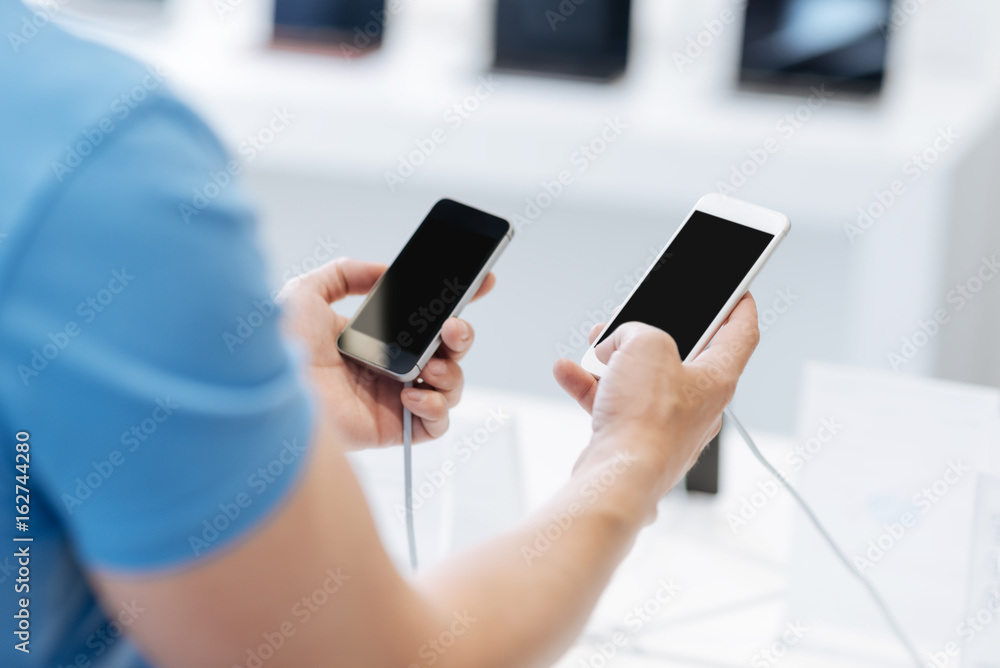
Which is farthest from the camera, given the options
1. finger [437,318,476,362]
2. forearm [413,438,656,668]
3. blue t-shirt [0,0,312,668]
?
finger [437,318,476,362]

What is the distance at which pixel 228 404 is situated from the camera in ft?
1.03

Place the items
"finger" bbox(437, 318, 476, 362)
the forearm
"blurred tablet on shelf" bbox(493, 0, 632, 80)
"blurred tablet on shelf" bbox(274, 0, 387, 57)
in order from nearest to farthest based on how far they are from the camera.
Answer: the forearm → "finger" bbox(437, 318, 476, 362) → "blurred tablet on shelf" bbox(493, 0, 632, 80) → "blurred tablet on shelf" bbox(274, 0, 387, 57)

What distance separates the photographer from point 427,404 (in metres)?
0.73

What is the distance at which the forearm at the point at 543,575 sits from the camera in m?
0.44

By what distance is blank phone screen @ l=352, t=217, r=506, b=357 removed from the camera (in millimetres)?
749

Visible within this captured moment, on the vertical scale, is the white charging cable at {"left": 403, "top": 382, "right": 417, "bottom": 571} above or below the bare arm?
below

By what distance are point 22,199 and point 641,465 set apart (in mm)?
351

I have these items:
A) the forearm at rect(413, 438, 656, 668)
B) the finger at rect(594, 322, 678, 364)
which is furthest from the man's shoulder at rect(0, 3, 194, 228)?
the finger at rect(594, 322, 678, 364)

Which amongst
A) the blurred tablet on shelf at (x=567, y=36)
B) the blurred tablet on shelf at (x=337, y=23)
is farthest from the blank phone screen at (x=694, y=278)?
the blurred tablet on shelf at (x=337, y=23)

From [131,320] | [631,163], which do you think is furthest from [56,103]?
[631,163]

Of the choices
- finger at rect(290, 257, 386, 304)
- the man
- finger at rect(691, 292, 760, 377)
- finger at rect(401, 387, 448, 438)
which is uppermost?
the man

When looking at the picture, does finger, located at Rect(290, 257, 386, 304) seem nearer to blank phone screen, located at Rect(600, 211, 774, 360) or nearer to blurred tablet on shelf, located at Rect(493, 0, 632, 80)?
blank phone screen, located at Rect(600, 211, 774, 360)

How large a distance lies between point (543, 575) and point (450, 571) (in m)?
0.05

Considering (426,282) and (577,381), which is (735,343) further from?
(426,282)
